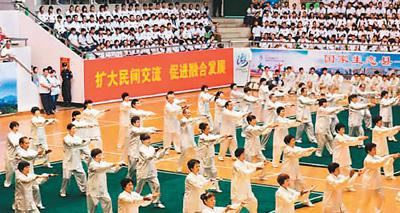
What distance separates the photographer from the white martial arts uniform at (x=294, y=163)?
17859 mm

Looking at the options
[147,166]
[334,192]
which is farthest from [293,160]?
[147,166]

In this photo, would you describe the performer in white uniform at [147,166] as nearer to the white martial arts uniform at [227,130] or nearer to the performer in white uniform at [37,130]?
the performer in white uniform at [37,130]

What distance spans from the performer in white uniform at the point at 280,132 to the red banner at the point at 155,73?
12887mm

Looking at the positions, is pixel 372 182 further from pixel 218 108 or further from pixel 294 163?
pixel 218 108

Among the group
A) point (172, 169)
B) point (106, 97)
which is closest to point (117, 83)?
point (106, 97)

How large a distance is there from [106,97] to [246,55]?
8.36 meters

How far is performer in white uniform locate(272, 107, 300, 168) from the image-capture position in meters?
21.3

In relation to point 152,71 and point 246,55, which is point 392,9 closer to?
point 246,55

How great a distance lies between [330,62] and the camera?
3709 centimetres

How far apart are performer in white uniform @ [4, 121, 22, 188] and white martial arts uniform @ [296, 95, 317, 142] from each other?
8.96m

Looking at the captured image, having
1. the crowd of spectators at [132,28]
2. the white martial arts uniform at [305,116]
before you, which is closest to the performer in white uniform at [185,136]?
the white martial arts uniform at [305,116]

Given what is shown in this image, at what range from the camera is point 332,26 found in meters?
39.0

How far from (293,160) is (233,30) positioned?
25.4m

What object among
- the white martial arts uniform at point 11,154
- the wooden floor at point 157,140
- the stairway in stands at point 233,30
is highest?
the stairway in stands at point 233,30
